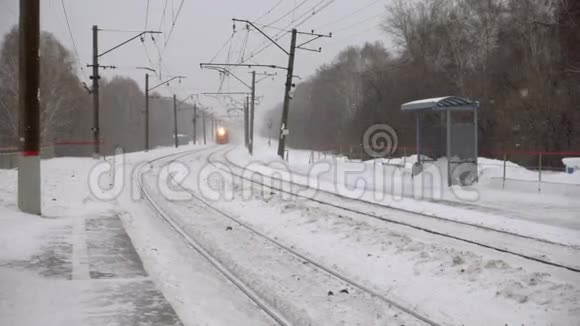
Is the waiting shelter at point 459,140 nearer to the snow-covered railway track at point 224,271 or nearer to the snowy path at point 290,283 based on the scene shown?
the snowy path at point 290,283

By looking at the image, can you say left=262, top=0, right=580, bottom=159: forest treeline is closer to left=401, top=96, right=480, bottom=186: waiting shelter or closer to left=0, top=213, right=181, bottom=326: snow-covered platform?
left=401, top=96, right=480, bottom=186: waiting shelter

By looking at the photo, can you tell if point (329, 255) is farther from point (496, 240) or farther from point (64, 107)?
point (64, 107)

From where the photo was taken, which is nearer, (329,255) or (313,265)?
(313,265)

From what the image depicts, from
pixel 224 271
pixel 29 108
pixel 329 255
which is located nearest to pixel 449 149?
pixel 329 255

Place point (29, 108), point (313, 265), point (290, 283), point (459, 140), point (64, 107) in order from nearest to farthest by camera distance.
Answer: point (290, 283) → point (313, 265) → point (29, 108) → point (459, 140) → point (64, 107)

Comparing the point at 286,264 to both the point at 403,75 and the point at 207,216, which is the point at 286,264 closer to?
the point at 207,216

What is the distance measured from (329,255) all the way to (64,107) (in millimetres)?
67519

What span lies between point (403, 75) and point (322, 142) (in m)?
35.0

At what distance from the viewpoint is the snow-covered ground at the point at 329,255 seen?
22.9 feet

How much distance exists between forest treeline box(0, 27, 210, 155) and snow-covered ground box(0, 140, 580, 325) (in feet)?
62.1

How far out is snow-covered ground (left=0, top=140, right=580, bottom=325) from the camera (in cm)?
699

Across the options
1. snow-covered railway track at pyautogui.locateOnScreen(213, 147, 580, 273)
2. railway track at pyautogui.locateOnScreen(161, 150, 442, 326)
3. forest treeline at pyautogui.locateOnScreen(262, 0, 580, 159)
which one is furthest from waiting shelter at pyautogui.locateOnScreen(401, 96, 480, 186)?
forest treeline at pyautogui.locateOnScreen(262, 0, 580, 159)

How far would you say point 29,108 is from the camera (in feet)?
42.9

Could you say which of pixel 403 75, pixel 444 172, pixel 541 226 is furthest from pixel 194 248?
pixel 403 75
